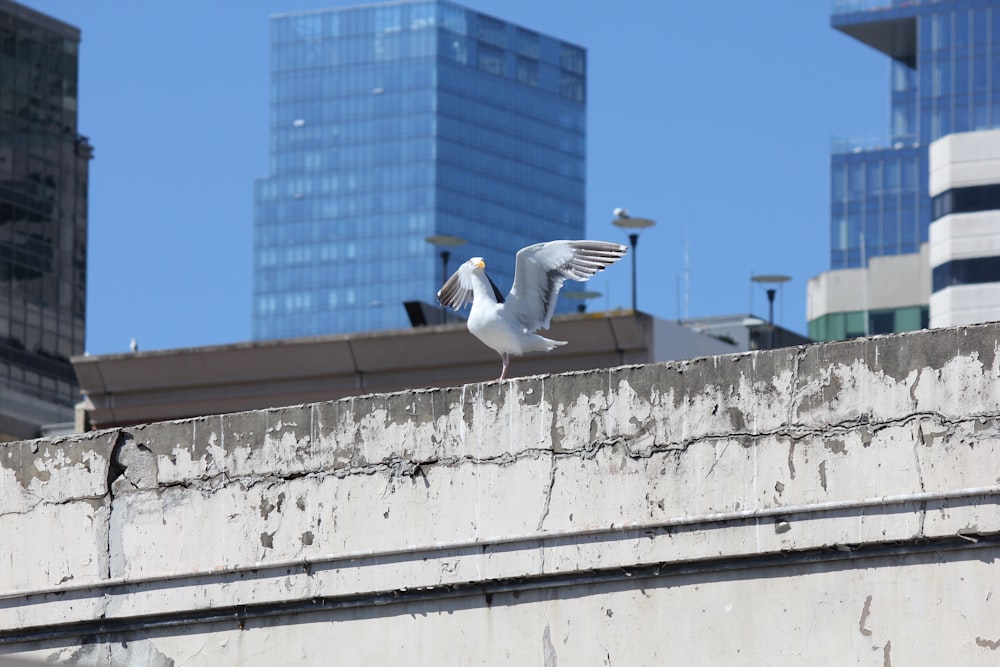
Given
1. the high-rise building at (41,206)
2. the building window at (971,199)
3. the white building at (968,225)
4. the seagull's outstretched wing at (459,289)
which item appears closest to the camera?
the seagull's outstretched wing at (459,289)

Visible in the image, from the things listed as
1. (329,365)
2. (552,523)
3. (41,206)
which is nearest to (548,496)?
(552,523)

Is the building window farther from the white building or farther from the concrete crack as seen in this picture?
the concrete crack

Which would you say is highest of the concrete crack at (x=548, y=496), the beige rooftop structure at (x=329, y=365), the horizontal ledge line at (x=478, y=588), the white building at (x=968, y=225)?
the white building at (x=968, y=225)

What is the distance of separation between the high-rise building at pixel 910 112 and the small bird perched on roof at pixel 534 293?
420 feet

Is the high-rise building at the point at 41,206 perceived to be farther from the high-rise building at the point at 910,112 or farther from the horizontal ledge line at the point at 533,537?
the horizontal ledge line at the point at 533,537

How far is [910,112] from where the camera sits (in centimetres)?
15038

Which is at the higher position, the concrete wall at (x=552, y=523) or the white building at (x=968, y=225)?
the white building at (x=968, y=225)

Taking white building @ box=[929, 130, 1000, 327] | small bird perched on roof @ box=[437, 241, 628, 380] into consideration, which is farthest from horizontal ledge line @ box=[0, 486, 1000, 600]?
white building @ box=[929, 130, 1000, 327]

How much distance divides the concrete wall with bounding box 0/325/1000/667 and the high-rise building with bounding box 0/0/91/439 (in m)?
80.9

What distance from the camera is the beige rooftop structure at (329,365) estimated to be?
3162 cm

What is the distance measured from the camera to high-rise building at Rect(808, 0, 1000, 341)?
144 meters

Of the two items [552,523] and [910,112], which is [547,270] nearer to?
[552,523]

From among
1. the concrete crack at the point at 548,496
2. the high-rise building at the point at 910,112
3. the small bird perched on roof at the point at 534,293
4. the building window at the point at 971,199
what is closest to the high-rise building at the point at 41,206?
the building window at the point at 971,199

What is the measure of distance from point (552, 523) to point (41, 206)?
8942 cm
